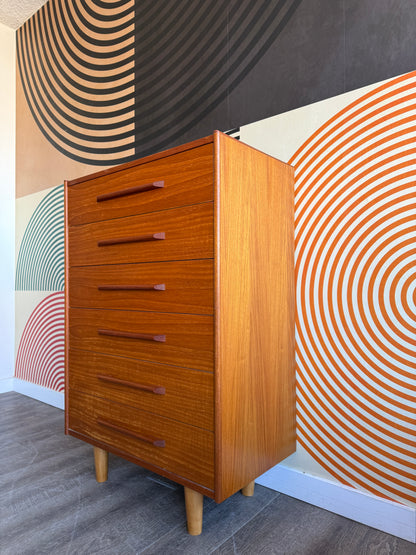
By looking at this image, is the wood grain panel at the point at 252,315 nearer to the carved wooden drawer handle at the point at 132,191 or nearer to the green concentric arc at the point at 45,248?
the carved wooden drawer handle at the point at 132,191

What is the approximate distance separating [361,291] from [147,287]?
0.64 m

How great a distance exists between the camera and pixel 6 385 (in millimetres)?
2574

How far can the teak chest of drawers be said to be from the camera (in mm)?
954

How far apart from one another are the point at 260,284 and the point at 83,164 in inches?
59.7

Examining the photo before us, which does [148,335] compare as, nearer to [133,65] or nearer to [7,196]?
[133,65]

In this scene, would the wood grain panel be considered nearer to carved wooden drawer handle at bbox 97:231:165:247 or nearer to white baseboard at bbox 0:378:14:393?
carved wooden drawer handle at bbox 97:231:165:247

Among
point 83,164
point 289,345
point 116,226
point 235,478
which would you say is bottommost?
point 235,478

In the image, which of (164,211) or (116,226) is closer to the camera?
(164,211)

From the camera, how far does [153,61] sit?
1.76 metres

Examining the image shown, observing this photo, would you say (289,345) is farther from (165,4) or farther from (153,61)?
(165,4)

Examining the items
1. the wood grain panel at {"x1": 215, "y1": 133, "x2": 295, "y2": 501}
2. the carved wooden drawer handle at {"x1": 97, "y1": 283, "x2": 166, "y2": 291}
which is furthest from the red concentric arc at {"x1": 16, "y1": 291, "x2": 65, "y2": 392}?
the wood grain panel at {"x1": 215, "y1": 133, "x2": 295, "y2": 501}

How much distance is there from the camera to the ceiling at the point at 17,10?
240 centimetres

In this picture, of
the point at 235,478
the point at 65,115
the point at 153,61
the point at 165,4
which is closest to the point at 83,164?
the point at 65,115

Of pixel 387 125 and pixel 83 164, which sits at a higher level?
pixel 83 164
